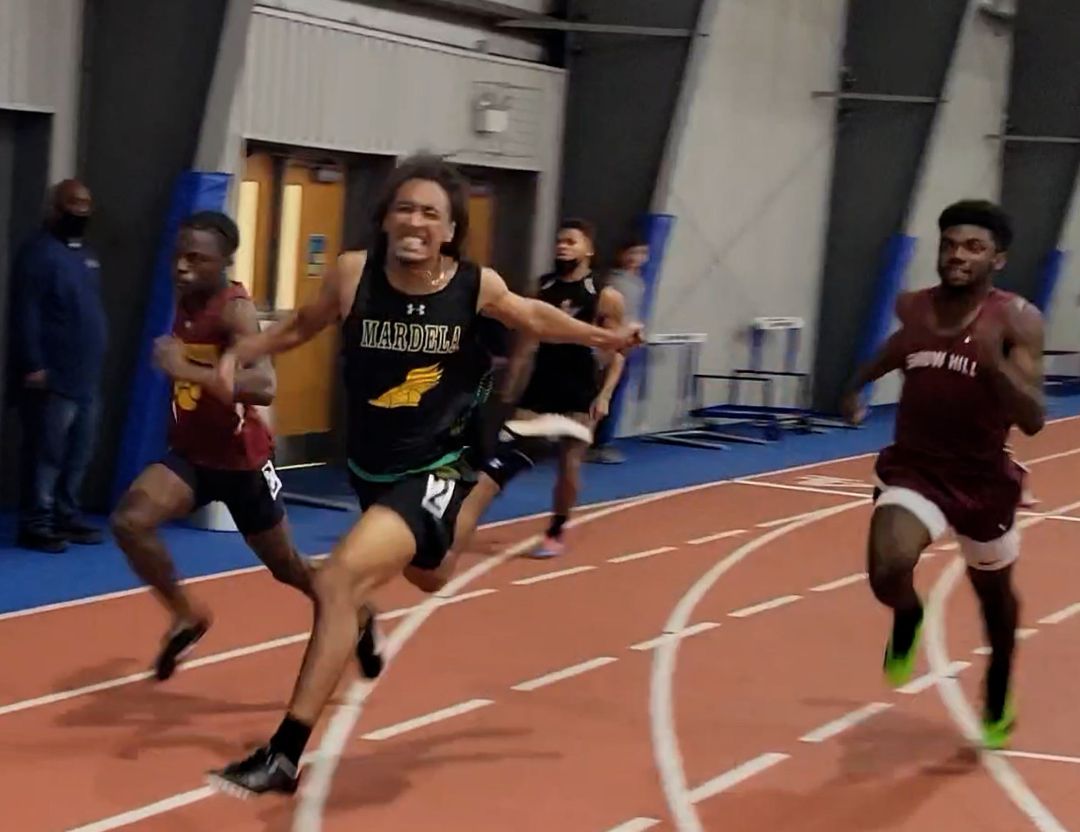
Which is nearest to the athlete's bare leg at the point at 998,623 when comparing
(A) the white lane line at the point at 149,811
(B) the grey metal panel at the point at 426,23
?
(A) the white lane line at the point at 149,811

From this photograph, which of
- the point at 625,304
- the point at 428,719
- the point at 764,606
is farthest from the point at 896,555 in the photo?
the point at 625,304

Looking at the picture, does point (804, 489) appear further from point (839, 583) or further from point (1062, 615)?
point (1062, 615)

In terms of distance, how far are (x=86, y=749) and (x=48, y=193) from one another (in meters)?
4.88

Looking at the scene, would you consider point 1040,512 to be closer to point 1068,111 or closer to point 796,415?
point 796,415

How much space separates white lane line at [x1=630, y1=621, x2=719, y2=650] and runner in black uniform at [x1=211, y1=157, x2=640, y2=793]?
91.7 inches

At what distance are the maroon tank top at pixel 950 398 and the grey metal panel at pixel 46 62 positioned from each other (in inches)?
223

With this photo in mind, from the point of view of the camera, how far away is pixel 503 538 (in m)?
10.2

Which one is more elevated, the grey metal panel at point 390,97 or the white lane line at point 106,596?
the grey metal panel at point 390,97

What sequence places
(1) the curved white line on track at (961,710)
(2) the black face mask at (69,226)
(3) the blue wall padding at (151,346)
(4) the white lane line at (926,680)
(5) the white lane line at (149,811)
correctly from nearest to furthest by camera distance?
(5) the white lane line at (149,811), (1) the curved white line on track at (961,710), (4) the white lane line at (926,680), (2) the black face mask at (69,226), (3) the blue wall padding at (151,346)

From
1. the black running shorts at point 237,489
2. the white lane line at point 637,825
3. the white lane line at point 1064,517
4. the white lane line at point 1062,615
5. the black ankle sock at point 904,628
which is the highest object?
the black running shorts at point 237,489

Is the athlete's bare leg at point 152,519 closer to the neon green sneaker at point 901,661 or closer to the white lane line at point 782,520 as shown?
the neon green sneaker at point 901,661

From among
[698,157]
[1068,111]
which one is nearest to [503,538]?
[698,157]

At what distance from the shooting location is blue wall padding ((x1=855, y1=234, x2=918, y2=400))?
1761 cm

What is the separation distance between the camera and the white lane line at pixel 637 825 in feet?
16.8
